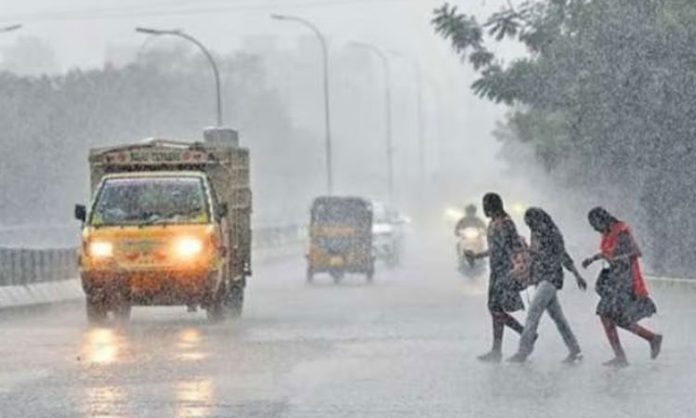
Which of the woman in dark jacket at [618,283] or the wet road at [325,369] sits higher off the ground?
the woman in dark jacket at [618,283]

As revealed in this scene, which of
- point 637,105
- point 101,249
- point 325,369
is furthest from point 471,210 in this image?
point 325,369

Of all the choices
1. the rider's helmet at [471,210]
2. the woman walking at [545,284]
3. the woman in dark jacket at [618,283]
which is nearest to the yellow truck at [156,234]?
the woman walking at [545,284]

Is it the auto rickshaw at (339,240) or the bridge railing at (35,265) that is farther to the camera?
the auto rickshaw at (339,240)

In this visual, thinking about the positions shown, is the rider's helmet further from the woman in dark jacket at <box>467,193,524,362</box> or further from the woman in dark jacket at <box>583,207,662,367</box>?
the woman in dark jacket at <box>583,207,662,367</box>

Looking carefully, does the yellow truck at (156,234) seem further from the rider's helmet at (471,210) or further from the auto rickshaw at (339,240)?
the rider's helmet at (471,210)

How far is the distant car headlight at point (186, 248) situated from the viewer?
27.1 meters

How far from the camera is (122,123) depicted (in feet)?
321

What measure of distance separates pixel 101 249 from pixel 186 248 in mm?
1164

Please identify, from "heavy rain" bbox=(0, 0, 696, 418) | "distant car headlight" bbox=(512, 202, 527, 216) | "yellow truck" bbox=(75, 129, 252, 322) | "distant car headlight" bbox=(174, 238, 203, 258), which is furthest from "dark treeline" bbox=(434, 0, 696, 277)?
"distant car headlight" bbox=(512, 202, 527, 216)

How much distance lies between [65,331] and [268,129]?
101 m

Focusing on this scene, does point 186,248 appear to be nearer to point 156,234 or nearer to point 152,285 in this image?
point 156,234

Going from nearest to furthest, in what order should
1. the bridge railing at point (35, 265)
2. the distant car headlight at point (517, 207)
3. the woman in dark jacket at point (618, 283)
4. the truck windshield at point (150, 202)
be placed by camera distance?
the woman in dark jacket at point (618, 283)
the truck windshield at point (150, 202)
the bridge railing at point (35, 265)
the distant car headlight at point (517, 207)

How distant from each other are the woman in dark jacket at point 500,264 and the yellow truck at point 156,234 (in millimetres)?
7081

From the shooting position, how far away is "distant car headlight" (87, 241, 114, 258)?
27.0 meters
